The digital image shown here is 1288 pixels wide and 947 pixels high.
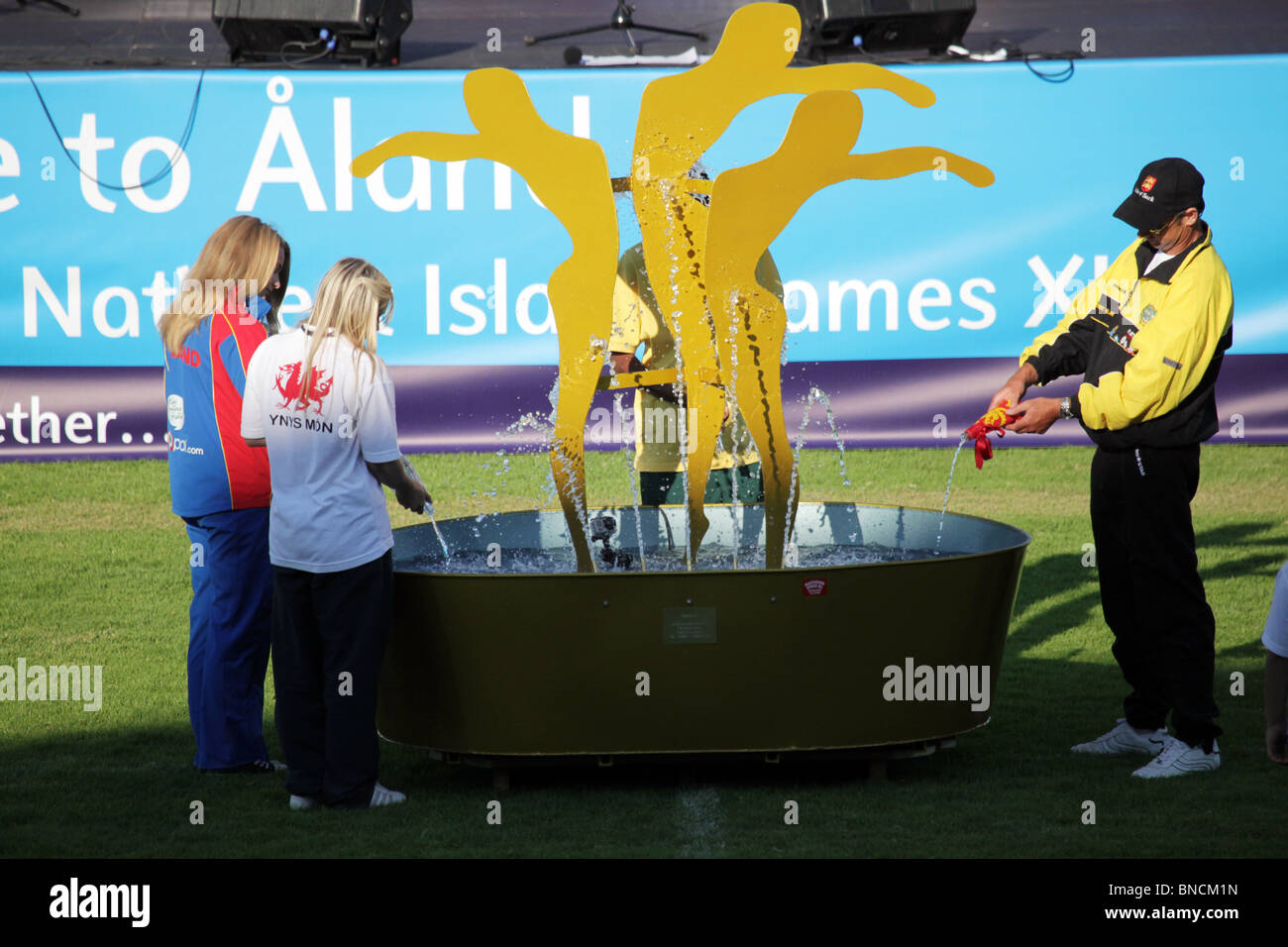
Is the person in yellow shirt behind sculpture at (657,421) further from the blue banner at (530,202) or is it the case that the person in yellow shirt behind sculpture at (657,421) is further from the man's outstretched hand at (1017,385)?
the blue banner at (530,202)

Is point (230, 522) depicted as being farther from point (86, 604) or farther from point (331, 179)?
point (331, 179)

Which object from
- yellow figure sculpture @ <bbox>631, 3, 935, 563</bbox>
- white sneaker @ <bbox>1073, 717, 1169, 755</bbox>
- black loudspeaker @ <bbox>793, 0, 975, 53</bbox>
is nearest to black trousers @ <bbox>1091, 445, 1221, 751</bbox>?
white sneaker @ <bbox>1073, 717, 1169, 755</bbox>

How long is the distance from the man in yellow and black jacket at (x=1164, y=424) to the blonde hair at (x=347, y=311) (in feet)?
6.47

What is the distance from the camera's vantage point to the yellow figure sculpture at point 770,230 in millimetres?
4207

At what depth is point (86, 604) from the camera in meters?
6.74

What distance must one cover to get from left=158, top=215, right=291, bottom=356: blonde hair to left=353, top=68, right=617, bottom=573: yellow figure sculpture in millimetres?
530

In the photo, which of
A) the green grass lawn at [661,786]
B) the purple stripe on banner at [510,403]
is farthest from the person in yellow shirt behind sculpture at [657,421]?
the purple stripe on banner at [510,403]

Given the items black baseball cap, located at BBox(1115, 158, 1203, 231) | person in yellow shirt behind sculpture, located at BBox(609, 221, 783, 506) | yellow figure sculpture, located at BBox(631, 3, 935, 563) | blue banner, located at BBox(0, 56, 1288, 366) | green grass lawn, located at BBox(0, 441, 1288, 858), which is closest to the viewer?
green grass lawn, located at BBox(0, 441, 1288, 858)

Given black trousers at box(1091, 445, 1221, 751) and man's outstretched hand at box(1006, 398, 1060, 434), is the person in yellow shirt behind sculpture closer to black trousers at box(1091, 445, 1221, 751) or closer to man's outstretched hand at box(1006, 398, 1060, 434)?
man's outstretched hand at box(1006, 398, 1060, 434)

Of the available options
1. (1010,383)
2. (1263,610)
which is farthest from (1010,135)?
(1010,383)

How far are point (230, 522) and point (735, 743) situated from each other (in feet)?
5.56

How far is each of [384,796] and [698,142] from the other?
2.14 metres

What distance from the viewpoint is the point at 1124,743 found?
4668 mm

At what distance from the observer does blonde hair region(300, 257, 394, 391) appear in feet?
12.9
